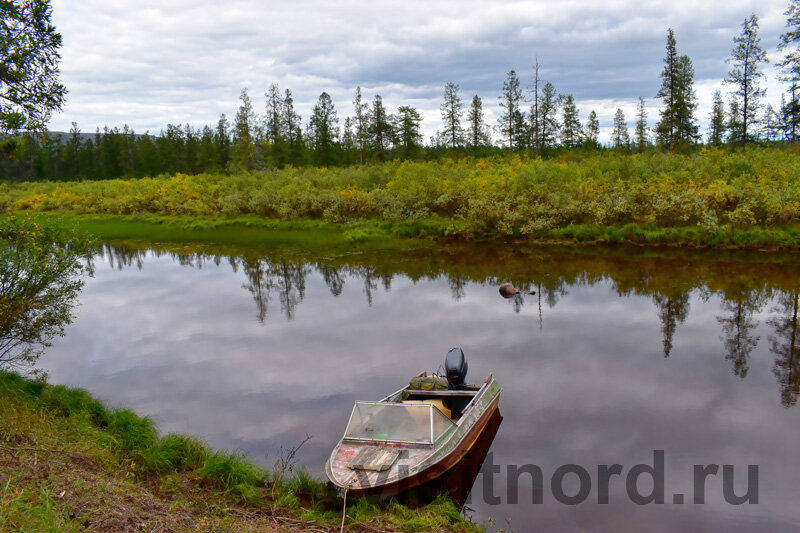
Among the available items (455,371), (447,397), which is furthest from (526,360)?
(447,397)

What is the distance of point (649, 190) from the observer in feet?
118

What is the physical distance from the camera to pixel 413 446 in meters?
10.6

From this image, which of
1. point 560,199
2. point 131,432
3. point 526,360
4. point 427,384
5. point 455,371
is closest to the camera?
point 131,432

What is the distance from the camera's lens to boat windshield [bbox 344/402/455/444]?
1088 cm

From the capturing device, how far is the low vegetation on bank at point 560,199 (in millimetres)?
32812

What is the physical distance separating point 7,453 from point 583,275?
24.8 m

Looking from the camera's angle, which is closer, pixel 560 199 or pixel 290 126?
pixel 560 199

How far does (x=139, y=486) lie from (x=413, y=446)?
4.88m

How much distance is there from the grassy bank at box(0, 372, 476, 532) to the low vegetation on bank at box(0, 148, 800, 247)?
98.3 ft

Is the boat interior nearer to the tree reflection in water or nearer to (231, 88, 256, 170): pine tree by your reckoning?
the tree reflection in water

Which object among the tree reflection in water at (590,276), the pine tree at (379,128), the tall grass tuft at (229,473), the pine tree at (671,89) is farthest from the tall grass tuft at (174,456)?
the pine tree at (379,128)

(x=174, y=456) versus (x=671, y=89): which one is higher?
(x=671, y=89)

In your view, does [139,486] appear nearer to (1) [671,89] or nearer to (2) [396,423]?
(2) [396,423]

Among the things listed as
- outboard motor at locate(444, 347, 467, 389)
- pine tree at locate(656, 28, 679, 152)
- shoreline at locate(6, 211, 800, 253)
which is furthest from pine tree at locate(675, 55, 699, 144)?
outboard motor at locate(444, 347, 467, 389)
